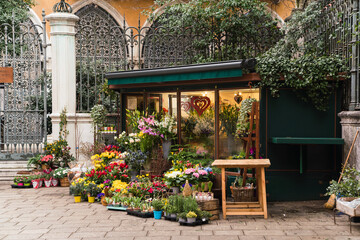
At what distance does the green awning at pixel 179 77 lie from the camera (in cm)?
901

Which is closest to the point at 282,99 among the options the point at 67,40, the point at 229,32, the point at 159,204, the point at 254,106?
the point at 254,106

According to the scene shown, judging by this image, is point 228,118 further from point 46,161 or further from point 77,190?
point 46,161

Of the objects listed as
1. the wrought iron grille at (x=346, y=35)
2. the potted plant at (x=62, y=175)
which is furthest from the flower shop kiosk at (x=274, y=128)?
the potted plant at (x=62, y=175)

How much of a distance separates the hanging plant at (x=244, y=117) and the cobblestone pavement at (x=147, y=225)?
1.61 metres

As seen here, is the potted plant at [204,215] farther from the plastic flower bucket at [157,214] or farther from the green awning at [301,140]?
the green awning at [301,140]

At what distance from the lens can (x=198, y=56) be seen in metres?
13.3

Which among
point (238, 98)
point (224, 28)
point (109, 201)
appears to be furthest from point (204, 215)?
point (224, 28)

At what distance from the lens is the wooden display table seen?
25.1 ft

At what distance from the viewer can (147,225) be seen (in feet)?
23.9

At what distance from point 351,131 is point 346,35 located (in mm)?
1993

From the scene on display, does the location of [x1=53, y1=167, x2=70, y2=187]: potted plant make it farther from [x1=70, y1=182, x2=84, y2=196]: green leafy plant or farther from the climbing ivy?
the climbing ivy

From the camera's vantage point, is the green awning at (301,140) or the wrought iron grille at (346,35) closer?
the green awning at (301,140)

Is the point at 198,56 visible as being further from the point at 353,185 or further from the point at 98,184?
the point at 353,185

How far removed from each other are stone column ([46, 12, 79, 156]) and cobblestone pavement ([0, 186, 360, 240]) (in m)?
3.54
